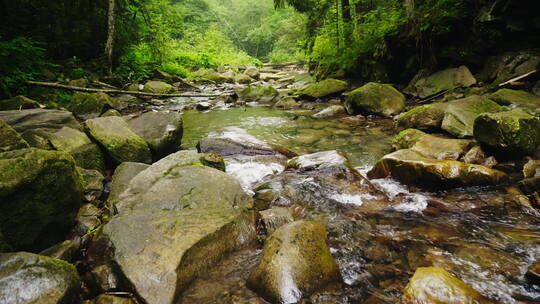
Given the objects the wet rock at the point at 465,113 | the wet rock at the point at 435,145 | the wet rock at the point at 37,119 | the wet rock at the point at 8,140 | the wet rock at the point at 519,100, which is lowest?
the wet rock at the point at 435,145

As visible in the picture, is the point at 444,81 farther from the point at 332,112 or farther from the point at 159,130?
the point at 159,130

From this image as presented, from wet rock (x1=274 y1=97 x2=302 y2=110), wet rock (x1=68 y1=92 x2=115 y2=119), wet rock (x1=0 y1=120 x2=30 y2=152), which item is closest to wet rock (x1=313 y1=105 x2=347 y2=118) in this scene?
wet rock (x1=274 y1=97 x2=302 y2=110)

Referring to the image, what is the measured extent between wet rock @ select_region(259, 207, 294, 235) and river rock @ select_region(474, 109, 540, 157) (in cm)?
313

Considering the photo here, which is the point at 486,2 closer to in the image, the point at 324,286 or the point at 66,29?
the point at 324,286

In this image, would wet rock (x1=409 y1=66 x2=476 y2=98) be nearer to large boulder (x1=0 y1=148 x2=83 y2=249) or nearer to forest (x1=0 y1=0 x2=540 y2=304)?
forest (x1=0 y1=0 x2=540 y2=304)

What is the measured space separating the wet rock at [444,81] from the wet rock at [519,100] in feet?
6.14

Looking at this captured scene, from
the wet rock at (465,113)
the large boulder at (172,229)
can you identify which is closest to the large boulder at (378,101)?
the wet rock at (465,113)

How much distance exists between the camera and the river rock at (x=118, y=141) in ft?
13.6

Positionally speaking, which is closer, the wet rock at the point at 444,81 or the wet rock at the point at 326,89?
the wet rock at the point at 444,81

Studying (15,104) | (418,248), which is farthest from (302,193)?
(15,104)

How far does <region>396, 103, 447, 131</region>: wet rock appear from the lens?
17.6 feet

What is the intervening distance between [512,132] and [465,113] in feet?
4.81

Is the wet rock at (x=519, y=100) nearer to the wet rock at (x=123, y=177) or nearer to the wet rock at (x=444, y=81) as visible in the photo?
the wet rock at (x=444, y=81)

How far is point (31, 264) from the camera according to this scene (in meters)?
1.78
